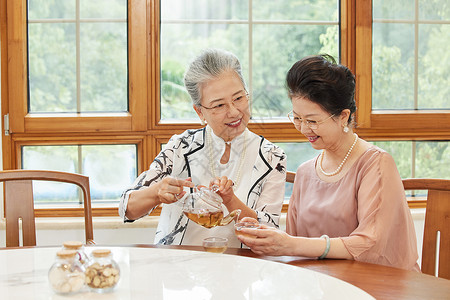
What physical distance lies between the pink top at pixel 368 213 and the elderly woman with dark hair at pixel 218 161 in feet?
0.57

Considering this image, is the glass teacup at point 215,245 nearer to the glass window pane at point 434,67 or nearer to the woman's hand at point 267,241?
the woman's hand at point 267,241

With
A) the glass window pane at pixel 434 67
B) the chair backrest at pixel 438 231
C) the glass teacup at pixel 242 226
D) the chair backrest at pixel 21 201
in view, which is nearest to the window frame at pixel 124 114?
the glass window pane at pixel 434 67

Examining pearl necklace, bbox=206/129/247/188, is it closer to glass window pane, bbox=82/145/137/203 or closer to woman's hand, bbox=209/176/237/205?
woman's hand, bbox=209/176/237/205

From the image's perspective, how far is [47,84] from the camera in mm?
2871

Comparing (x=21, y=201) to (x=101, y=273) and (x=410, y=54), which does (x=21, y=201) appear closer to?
(x=101, y=273)

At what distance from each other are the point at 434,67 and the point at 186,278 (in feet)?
7.71

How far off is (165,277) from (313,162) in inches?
37.4

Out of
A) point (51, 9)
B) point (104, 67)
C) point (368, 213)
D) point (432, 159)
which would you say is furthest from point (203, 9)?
point (368, 213)

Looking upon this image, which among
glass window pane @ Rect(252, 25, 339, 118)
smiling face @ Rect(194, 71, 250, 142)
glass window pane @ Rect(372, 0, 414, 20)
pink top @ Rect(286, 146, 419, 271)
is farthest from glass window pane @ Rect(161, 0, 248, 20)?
pink top @ Rect(286, 146, 419, 271)

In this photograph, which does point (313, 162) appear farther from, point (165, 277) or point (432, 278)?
point (165, 277)

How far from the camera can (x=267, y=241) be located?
150 centimetres

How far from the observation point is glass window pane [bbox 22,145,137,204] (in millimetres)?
2875

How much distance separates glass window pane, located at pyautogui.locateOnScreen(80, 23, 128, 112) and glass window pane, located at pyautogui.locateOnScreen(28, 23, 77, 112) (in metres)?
0.06

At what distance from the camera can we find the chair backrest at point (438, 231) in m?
1.73
